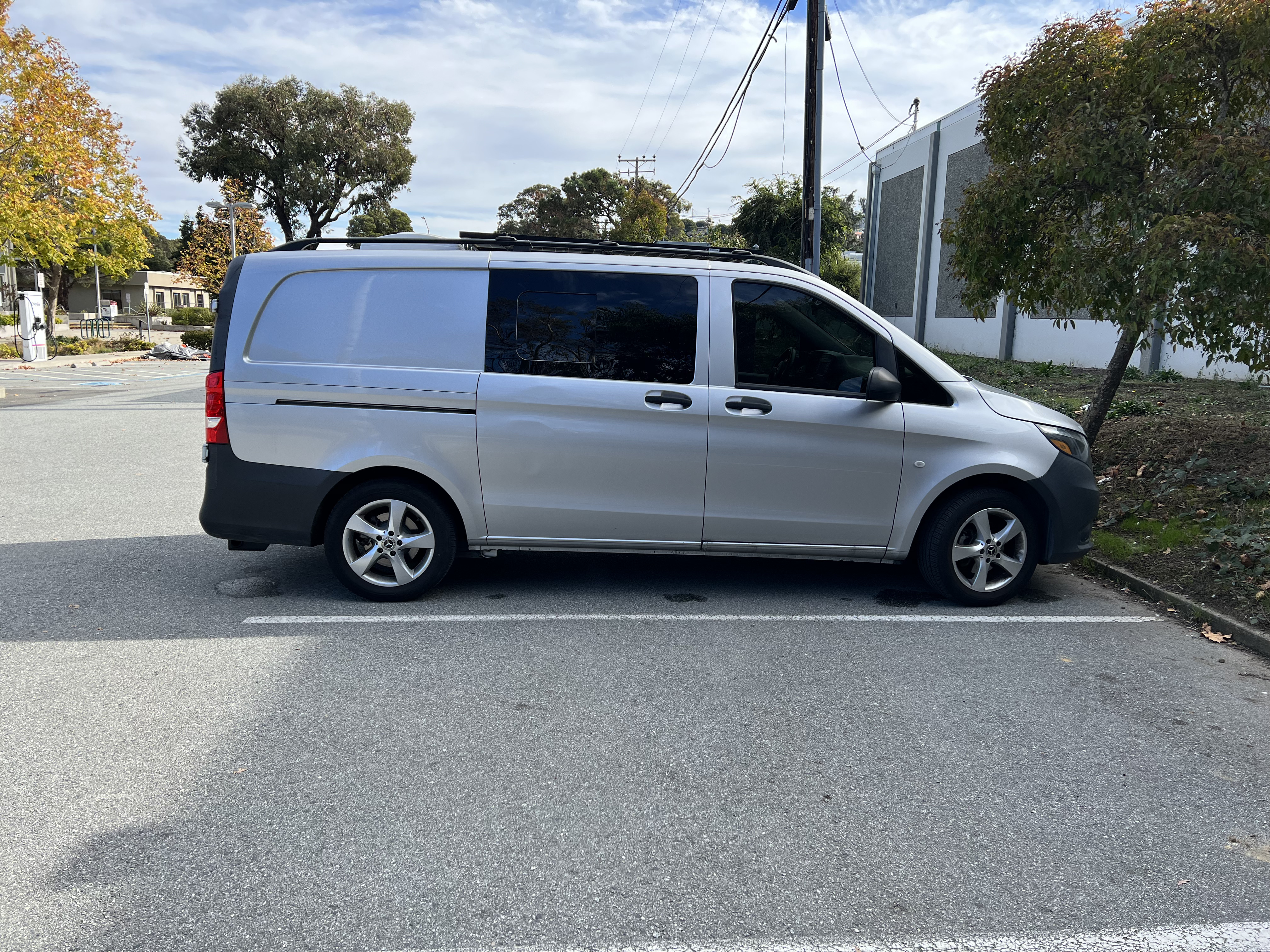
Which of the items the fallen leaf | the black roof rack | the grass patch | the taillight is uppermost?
the black roof rack

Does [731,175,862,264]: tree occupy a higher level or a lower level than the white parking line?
higher

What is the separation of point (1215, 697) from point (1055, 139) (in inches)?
201

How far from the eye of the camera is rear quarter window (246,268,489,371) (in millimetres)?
5461

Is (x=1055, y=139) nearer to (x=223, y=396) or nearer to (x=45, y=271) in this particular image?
(x=223, y=396)

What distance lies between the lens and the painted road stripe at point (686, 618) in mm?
5312

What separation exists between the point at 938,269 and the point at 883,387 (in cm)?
2494

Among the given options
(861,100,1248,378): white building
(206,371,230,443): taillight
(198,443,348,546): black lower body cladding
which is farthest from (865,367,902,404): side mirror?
(861,100,1248,378): white building

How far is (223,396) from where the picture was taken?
5453mm

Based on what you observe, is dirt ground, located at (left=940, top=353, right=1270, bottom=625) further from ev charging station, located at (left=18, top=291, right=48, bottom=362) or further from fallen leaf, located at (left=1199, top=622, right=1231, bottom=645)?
ev charging station, located at (left=18, top=291, right=48, bottom=362)

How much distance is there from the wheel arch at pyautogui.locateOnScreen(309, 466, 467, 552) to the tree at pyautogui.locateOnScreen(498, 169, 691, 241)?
2392 inches

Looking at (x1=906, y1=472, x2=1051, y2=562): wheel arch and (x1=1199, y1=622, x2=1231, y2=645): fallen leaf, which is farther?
(x1=906, y1=472, x2=1051, y2=562): wheel arch

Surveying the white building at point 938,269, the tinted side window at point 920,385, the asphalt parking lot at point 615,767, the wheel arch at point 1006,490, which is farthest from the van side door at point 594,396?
the white building at point 938,269

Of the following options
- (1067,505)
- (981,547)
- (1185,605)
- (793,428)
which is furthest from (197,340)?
(1185,605)

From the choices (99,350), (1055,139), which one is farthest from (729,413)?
(99,350)
